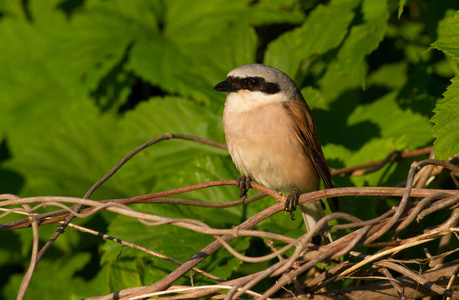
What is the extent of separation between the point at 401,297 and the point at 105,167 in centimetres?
356

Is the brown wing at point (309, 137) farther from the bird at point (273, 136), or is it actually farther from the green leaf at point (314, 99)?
→ the green leaf at point (314, 99)

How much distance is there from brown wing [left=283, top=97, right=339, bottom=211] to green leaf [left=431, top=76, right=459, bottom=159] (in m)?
1.05

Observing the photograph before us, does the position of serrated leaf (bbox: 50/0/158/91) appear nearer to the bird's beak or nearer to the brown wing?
the bird's beak

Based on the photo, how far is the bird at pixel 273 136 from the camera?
11.7 feet

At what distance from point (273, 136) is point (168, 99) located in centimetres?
146

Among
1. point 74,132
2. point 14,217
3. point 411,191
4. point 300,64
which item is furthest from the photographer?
point 74,132

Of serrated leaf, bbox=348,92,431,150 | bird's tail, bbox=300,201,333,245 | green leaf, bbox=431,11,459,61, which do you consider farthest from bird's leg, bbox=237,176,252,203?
green leaf, bbox=431,11,459,61

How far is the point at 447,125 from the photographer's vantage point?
2717mm

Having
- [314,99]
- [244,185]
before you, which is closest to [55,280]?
[244,185]

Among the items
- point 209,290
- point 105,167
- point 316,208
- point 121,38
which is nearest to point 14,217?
point 105,167

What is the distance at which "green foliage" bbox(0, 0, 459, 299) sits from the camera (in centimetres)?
383

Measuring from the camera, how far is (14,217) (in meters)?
4.79

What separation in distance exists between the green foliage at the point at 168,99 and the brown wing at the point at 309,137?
220 millimetres

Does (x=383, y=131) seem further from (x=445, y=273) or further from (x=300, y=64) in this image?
(x=445, y=273)
